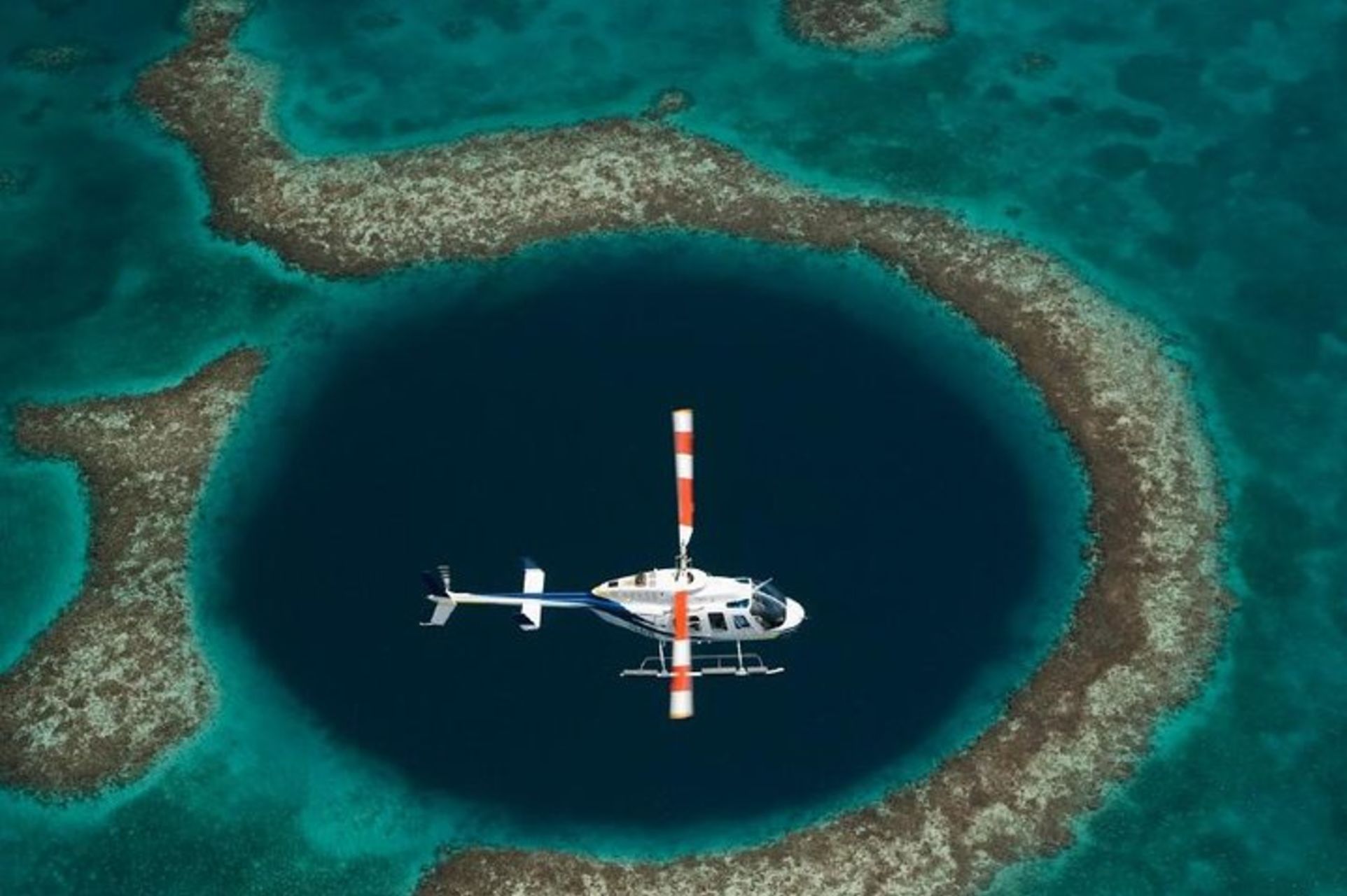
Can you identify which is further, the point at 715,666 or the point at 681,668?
the point at 715,666

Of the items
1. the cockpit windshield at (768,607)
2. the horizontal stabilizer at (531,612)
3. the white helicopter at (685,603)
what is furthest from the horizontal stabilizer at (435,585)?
the cockpit windshield at (768,607)

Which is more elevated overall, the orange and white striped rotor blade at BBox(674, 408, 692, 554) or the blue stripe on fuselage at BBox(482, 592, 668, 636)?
the orange and white striped rotor blade at BBox(674, 408, 692, 554)

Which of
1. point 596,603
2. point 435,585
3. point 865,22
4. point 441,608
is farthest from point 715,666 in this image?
point 865,22

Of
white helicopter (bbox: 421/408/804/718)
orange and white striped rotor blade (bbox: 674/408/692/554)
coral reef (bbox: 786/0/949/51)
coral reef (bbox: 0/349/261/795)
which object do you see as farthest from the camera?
coral reef (bbox: 786/0/949/51)

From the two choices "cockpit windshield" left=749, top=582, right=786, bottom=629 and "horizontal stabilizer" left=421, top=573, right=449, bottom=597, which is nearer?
"cockpit windshield" left=749, top=582, right=786, bottom=629

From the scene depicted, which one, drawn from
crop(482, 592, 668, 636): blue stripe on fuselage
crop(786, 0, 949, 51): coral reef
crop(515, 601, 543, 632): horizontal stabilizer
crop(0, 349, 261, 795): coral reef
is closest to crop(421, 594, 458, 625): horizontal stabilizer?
crop(482, 592, 668, 636): blue stripe on fuselage

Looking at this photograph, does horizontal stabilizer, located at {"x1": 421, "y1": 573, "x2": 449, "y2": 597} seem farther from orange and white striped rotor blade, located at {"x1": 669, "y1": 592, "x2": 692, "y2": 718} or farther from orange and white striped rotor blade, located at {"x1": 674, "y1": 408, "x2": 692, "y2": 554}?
orange and white striped rotor blade, located at {"x1": 669, "y1": 592, "x2": 692, "y2": 718}

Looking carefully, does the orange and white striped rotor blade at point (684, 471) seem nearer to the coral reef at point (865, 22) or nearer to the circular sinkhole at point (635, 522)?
the circular sinkhole at point (635, 522)

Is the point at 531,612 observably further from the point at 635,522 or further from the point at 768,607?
the point at 768,607
